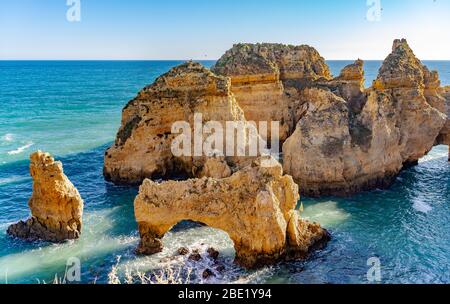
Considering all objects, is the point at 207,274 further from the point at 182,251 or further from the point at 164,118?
the point at 164,118

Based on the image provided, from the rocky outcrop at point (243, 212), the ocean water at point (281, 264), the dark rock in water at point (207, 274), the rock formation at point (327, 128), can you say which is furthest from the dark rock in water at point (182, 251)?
the rock formation at point (327, 128)

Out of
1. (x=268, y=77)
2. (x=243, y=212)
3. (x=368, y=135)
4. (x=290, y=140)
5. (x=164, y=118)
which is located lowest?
(x=243, y=212)

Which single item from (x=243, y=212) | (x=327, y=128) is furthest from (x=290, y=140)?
(x=243, y=212)

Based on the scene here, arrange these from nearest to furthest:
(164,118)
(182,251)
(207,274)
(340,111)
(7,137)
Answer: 1. (207,274)
2. (182,251)
3. (340,111)
4. (164,118)
5. (7,137)

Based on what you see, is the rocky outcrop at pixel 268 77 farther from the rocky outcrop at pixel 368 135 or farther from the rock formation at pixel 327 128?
the rocky outcrop at pixel 368 135

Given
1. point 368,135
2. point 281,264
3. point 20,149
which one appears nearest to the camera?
point 281,264

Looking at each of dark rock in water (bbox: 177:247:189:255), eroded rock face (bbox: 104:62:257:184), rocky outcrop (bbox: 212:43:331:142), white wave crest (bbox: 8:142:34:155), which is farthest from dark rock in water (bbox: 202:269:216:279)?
white wave crest (bbox: 8:142:34:155)

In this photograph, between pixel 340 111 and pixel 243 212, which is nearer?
pixel 243 212
